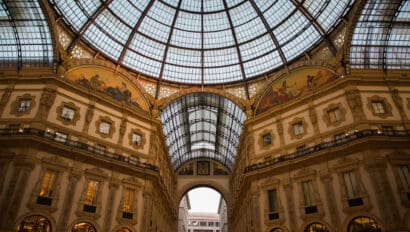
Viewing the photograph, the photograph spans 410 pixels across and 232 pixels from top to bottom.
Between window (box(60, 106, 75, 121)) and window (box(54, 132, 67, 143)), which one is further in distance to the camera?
window (box(60, 106, 75, 121))

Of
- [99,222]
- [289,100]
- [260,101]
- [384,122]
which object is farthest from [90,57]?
[384,122]

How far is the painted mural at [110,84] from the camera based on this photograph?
3234cm

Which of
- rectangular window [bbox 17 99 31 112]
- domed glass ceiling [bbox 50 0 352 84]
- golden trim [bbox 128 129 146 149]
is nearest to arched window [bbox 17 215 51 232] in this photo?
rectangular window [bbox 17 99 31 112]

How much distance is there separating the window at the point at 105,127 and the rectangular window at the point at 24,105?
7447mm

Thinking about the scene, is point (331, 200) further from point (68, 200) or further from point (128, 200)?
point (68, 200)

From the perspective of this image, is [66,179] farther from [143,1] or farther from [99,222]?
[143,1]

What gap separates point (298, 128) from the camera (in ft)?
105

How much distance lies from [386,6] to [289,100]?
47.5 ft

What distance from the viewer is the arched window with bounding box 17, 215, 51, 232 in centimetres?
2306

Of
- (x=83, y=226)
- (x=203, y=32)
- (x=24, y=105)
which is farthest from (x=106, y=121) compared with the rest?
(x=203, y=32)

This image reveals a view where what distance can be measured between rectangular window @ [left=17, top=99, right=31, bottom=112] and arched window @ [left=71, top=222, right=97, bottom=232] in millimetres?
12704

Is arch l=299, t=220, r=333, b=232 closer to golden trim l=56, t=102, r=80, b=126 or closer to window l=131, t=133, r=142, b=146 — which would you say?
window l=131, t=133, r=142, b=146

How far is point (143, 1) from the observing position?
3762 centimetres

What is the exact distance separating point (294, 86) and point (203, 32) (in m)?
16.4
